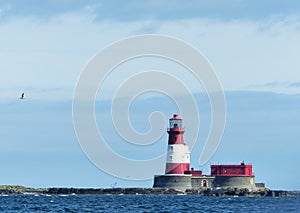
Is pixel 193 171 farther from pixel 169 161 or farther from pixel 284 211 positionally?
pixel 284 211

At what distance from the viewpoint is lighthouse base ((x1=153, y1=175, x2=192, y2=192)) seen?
5153 inches

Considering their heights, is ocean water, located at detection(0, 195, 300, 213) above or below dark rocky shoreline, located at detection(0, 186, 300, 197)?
below

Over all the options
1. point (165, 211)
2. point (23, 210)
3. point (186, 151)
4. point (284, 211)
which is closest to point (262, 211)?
point (284, 211)

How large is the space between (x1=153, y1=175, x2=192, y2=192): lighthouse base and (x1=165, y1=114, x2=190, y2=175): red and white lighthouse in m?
0.75

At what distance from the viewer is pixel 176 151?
129250 mm

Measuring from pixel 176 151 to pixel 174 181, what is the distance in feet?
15.9

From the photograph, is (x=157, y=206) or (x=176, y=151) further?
(x=176, y=151)

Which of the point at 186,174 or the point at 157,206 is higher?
the point at 186,174

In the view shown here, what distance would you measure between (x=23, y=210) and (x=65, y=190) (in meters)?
75.6

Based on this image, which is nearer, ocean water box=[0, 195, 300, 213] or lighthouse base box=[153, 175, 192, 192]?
ocean water box=[0, 195, 300, 213]

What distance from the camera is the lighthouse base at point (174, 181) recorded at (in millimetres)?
130875

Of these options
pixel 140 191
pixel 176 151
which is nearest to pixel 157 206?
pixel 176 151

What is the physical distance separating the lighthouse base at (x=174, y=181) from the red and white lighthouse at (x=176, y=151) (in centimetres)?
75

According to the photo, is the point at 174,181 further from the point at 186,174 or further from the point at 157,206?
the point at 157,206
